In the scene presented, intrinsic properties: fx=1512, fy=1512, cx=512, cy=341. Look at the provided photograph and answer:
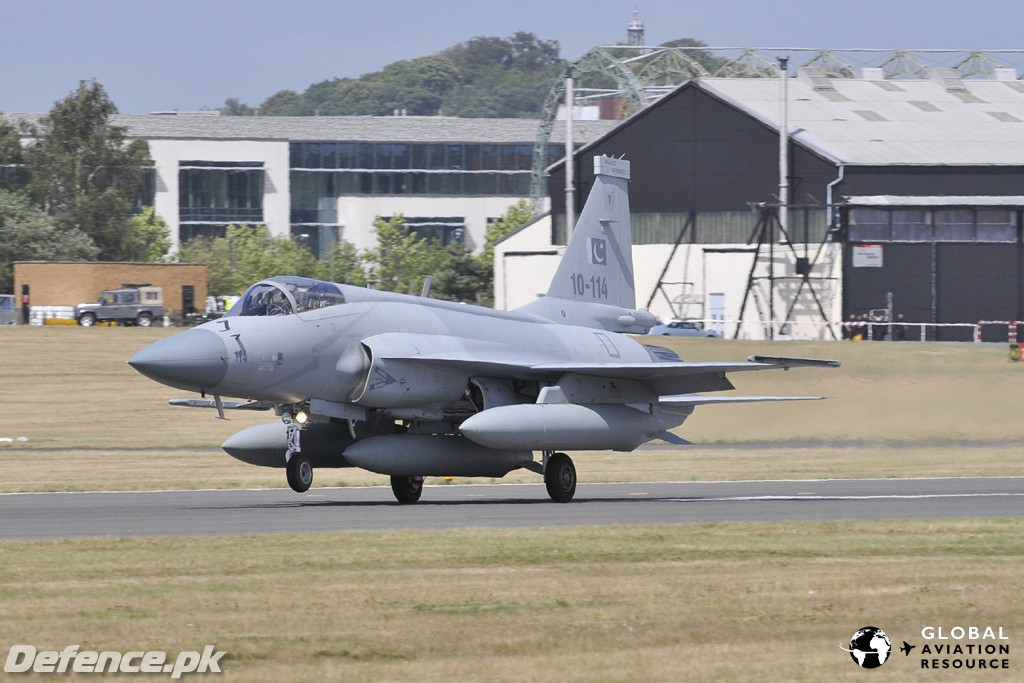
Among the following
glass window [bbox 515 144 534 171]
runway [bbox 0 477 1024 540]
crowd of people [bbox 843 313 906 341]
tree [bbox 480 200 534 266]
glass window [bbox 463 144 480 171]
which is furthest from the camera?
glass window [bbox 515 144 534 171]

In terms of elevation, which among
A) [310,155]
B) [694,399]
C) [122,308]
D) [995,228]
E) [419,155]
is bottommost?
[694,399]

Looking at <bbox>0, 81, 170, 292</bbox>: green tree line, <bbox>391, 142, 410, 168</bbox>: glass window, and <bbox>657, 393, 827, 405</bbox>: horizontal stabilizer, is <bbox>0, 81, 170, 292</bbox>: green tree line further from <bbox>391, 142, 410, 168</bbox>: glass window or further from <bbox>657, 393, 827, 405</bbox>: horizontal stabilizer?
<bbox>657, 393, 827, 405</bbox>: horizontal stabilizer

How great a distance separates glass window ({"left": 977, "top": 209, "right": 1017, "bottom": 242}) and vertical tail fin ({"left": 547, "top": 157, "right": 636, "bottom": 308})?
127 ft

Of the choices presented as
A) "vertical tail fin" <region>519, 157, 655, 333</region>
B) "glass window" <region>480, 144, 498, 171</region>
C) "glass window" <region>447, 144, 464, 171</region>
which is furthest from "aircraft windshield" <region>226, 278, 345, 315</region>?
"glass window" <region>480, 144, 498, 171</region>

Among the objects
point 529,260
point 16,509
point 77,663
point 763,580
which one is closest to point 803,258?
point 529,260

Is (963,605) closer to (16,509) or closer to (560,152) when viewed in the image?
(16,509)

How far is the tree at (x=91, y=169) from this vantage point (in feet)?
288

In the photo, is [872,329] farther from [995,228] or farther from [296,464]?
[296,464]

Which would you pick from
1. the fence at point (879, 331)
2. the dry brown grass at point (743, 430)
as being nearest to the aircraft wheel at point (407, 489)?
the dry brown grass at point (743, 430)

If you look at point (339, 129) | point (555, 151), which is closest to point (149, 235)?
point (339, 129)

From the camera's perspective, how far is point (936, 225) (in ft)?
198

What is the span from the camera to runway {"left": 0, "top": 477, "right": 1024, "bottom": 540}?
16.0m

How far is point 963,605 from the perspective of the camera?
10289mm

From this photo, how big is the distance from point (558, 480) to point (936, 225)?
4399 centimetres
